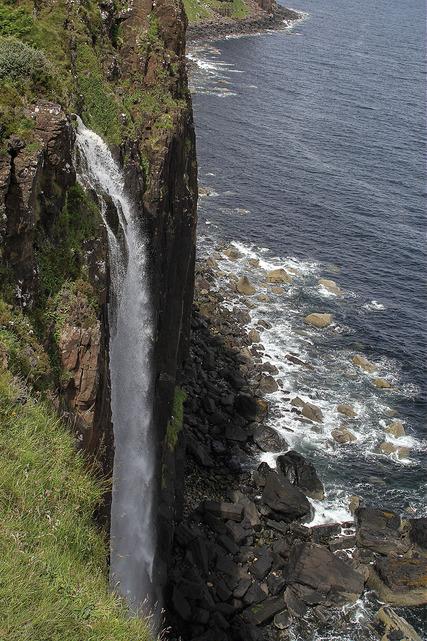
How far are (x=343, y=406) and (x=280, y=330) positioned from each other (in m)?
11.7

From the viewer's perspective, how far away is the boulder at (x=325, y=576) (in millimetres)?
35844

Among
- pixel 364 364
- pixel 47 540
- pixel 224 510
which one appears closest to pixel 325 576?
pixel 224 510

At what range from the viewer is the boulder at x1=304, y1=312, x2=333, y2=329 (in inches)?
2434

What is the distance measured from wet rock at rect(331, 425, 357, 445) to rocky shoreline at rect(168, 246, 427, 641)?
2.09 m

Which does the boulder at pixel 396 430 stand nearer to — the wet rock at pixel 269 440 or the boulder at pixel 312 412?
the boulder at pixel 312 412

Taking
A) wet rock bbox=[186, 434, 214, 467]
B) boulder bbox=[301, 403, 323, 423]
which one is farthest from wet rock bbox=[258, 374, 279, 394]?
wet rock bbox=[186, 434, 214, 467]

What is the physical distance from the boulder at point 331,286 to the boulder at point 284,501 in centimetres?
2984

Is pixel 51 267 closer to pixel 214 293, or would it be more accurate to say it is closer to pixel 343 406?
pixel 343 406

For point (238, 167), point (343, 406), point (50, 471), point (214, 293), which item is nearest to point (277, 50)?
point (238, 167)

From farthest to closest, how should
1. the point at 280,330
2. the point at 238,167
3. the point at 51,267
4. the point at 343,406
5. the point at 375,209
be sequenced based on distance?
the point at 238,167 → the point at 375,209 → the point at 280,330 → the point at 343,406 → the point at 51,267

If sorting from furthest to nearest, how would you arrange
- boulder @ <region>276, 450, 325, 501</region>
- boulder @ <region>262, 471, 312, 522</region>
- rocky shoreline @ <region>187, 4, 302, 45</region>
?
rocky shoreline @ <region>187, 4, 302, 45</region>, boulder @ <region>276, 450, 325, 501</region>, boulder @ <region>262, 471, 312, 522</region>

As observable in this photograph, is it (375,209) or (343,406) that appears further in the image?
(375,209)

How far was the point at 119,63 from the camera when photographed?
1373 inches

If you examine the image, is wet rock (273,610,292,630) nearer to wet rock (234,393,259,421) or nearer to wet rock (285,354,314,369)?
wet rock (234,393,259,421)
